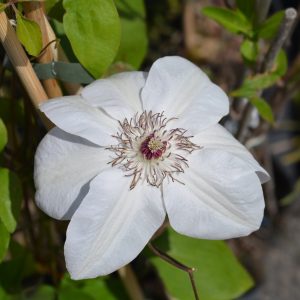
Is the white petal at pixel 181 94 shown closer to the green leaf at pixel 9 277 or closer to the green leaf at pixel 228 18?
the green leaf at pixel 228 18

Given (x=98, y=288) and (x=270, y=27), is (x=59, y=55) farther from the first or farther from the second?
(x=98, y=288)

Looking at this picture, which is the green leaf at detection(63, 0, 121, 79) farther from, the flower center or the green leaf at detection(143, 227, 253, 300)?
the green leaf at detection(143, 227, 253, 300)

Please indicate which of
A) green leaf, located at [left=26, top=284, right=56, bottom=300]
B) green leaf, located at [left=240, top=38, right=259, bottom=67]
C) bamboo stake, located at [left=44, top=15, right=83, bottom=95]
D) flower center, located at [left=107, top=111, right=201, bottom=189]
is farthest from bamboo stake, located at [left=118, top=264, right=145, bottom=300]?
green leaf, located at [left=240, top=38, right=259, bottom=67]

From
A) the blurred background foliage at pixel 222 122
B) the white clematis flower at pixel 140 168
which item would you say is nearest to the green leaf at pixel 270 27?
the blurred background foliage at pixel 222 122

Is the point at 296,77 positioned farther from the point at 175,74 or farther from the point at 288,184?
the point at 288,184

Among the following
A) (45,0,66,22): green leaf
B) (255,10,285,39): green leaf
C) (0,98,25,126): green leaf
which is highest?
(45,0,66,22): green leaf

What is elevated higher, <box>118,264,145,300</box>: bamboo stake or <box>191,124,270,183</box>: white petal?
<box>191,124,270,183</box>: white petal

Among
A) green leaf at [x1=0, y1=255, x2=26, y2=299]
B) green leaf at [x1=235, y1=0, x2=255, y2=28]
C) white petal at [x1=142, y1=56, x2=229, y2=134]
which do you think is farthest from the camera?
green leaf at [x1=0, y1=255, x2=26, y2=299]

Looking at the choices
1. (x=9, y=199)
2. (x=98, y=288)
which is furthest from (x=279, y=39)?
(x=98, y=288)
